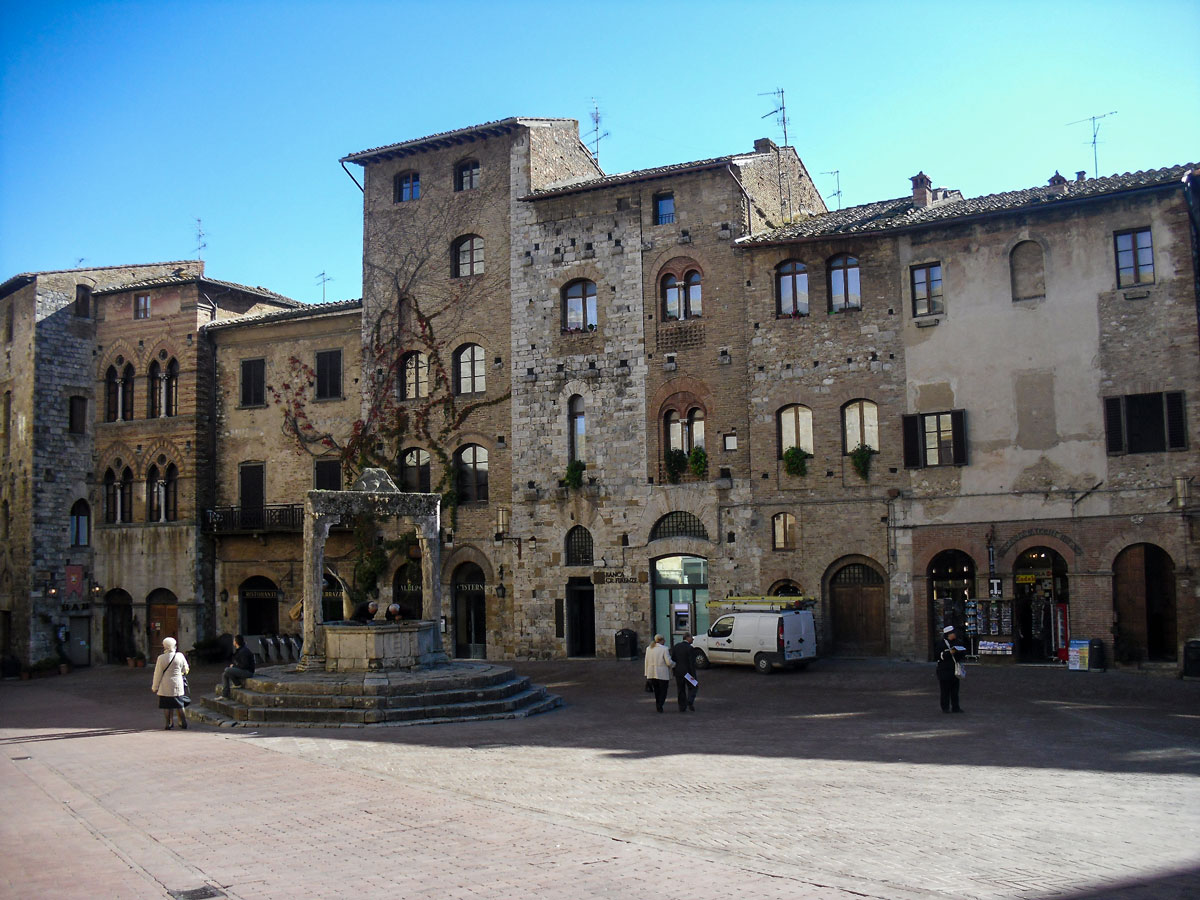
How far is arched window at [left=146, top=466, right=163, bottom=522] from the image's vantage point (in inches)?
1436

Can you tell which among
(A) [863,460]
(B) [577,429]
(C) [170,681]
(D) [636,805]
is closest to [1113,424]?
(A) [863,460]

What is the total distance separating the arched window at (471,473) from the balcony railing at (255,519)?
18.2 feet

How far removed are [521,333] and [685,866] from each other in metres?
23.9

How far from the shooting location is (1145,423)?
24.2 metres

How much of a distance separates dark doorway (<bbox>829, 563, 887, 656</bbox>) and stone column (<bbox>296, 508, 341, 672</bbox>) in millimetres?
12899

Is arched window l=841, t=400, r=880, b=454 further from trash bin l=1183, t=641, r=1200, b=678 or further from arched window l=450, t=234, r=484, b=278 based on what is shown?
arched window l=450, t=234, r=484, b=278

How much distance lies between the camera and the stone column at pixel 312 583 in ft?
70.5

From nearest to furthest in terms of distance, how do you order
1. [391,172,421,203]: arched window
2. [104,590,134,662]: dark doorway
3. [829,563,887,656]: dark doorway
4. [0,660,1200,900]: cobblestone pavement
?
[0,660,1200,900]: cobblestone pavement, [829,563,887,656]: dark doorway, [391,172,421,203]: arched window, [104,590,134,662]: dark doorway

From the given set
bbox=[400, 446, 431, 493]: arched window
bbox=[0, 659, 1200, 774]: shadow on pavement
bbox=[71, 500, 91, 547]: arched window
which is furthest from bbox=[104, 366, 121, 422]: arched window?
bbox=[0, 659, 1200, 774]: shadow on pavement

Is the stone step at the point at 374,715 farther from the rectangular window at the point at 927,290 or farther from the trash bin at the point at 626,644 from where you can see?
the rectangular window at the point at 927,290

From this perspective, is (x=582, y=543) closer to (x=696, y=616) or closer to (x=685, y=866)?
(x=696, y=616)

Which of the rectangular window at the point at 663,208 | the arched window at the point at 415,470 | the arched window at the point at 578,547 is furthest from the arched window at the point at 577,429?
the rectangular window at the point at 663,208

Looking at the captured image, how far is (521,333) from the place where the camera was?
31.8 m

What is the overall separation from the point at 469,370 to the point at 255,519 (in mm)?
8821
